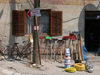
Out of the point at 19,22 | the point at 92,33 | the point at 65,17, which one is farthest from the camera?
the point at 92,33

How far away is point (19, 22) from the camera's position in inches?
385

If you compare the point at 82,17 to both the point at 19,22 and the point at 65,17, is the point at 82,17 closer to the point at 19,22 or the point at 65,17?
the point at 65,17

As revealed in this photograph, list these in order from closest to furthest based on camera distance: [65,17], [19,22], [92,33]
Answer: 1. [19,22]
2. [65,17]
3. [92,33]

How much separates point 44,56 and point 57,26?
6.24 ft

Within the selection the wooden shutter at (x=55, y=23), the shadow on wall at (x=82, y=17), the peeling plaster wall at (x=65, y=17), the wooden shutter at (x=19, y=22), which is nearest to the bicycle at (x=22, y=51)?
the peeling plaster wall at (x=65, y=17)

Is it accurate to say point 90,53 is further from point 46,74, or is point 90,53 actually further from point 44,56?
point 46,74

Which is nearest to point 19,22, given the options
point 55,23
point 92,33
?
point 55,23

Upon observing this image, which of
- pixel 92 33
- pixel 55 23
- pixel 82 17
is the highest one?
pixel 82 17

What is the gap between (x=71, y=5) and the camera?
9.91m

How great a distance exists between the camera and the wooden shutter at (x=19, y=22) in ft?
32.1

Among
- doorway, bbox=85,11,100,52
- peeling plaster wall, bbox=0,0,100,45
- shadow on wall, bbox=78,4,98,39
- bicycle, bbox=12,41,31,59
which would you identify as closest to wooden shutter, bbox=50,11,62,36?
peeling plaster wall, bbox=0,0,100,45

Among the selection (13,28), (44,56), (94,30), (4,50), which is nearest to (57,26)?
(44,56)

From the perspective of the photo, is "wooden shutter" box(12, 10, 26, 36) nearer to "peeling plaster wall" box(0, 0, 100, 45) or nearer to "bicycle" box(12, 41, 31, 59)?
"peeling plaster wall" box(0, 0, 100, 45)

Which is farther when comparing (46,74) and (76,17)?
(76,17)
